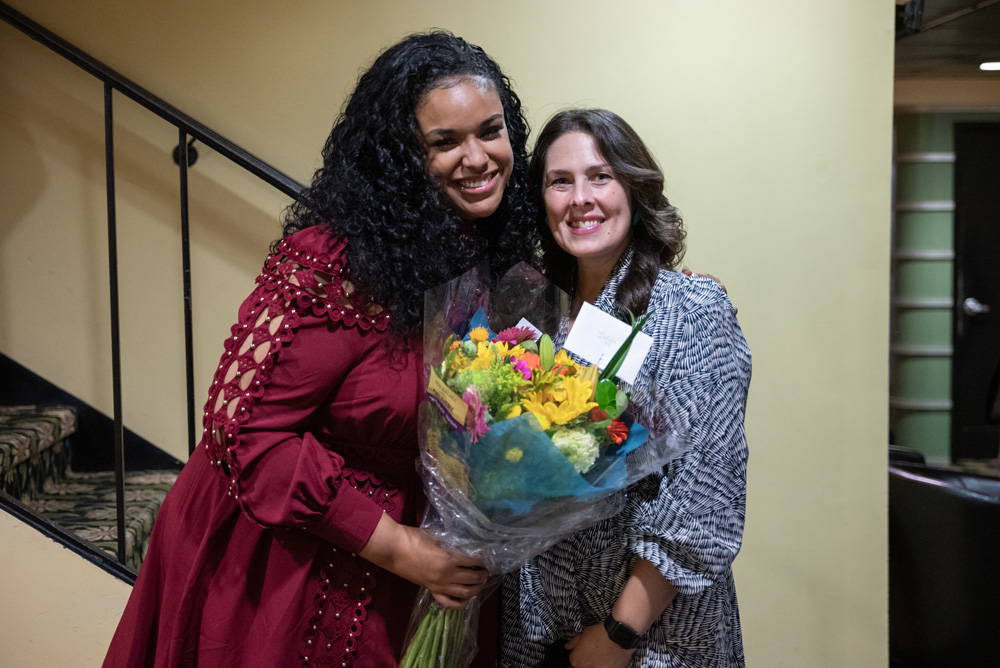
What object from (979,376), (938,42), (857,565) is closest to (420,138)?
(857,565)

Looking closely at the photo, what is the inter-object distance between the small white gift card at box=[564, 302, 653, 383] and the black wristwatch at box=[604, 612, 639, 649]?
0.39 metres

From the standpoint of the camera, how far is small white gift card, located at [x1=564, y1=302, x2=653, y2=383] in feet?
3.68

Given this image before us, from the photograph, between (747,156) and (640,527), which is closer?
(640,527)

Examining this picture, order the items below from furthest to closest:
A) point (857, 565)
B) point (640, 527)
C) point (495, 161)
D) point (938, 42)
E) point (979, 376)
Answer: point (979, 376) < point (938, 42) < point (857, 565) < point (495, 161) < point (640, 527)

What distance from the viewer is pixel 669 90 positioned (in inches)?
80.8

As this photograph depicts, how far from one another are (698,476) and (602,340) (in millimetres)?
255

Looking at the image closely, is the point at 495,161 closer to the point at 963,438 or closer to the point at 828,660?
the point at 828,660

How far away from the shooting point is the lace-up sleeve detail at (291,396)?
1098 mm

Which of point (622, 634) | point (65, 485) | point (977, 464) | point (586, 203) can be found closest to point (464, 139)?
point (586, 203)

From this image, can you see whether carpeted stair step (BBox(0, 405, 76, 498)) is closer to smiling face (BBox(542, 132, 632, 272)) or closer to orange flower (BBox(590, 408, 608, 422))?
smiling face (BBox(542, 132, 632, 272))

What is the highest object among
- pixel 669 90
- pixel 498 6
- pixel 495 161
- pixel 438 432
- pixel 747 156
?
pixel 498 6

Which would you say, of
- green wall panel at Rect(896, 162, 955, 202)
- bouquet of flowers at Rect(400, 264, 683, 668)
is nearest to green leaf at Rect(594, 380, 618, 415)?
bouquet of flowers at Rect(400, 264, 683, 668)

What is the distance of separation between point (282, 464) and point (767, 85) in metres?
1.64

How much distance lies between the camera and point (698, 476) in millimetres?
1162
